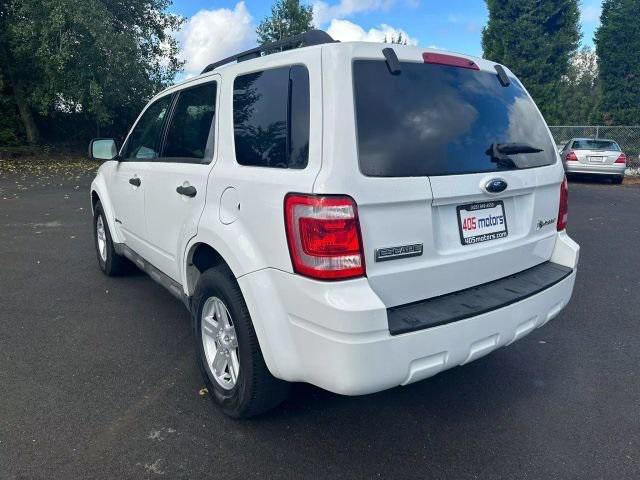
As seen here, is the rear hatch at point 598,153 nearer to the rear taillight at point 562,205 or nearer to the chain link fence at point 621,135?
the chain link fence at point 621,135

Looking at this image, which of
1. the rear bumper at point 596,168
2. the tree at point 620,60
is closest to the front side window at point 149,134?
the rear bumper at point 596,168

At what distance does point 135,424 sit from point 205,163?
1535mm

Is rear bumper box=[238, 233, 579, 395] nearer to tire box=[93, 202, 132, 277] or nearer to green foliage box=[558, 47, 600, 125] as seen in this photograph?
tire box=[93, 202, 132, 277]

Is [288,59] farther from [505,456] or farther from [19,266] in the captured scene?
[19,266]

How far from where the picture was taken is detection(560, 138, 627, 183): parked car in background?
47.8 ft

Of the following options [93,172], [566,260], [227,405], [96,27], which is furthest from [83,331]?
[96,27]

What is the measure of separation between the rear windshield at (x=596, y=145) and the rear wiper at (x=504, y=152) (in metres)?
14.3

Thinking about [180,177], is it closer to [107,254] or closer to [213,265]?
[213,265]

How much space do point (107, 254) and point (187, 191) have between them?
2.61 m

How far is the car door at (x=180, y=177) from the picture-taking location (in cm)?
298

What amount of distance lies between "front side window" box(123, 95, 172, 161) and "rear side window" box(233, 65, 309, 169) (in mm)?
1258

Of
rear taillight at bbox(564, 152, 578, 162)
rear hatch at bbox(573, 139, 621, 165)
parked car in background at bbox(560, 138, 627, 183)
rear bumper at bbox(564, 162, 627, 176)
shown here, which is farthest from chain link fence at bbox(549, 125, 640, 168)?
rear bumper at bbox(564, 162, 627, 176)

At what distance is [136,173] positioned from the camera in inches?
159

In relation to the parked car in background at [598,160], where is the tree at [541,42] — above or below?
above
